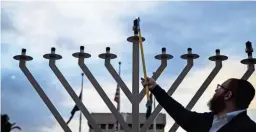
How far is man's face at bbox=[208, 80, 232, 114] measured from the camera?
1579 millimetres

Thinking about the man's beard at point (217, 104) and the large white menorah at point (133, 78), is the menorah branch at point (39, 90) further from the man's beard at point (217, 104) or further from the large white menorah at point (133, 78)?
the man's beard at point (217, 104)

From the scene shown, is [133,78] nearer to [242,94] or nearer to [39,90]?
[39,90]

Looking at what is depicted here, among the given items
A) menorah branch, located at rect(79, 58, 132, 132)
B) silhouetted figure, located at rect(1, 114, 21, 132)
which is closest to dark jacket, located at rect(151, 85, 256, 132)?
silhouetted figure, located at rect(1, 114, 21, 132)

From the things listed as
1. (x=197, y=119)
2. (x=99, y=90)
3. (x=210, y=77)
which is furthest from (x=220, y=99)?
(x=210, y=77)

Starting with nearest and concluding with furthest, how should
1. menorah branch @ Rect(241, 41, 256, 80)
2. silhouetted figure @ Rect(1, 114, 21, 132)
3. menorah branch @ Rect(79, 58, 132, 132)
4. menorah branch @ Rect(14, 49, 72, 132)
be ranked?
silhouetted figure @ Rect(1, 114, 21, 132), menorah branch @ Rect(79, 58, 132, 132), menorah branch @ Rect(14, 49, 72, 132), menorah branch @ Rect(241, 41, 256, 80)

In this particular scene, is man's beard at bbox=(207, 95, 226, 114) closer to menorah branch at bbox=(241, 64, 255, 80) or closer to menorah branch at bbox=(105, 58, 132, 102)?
menorah branch at bbox=(105, 58, 132, 102)

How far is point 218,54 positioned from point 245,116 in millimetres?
3800

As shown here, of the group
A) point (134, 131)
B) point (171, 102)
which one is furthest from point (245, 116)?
point (134, 131)

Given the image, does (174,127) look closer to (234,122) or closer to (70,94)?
(70,94)

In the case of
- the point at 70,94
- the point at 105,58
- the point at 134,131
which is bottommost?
the point at 134,131

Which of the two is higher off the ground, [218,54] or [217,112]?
[218,54]

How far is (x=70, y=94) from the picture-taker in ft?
17.1

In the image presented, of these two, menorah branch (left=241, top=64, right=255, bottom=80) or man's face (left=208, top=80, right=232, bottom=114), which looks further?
menorah branch (left=241, top=64, right=255, bottom=80)

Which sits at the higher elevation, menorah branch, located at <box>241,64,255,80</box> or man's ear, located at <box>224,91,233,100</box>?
menorah branch, located at <box>241,64,255,80</box>
